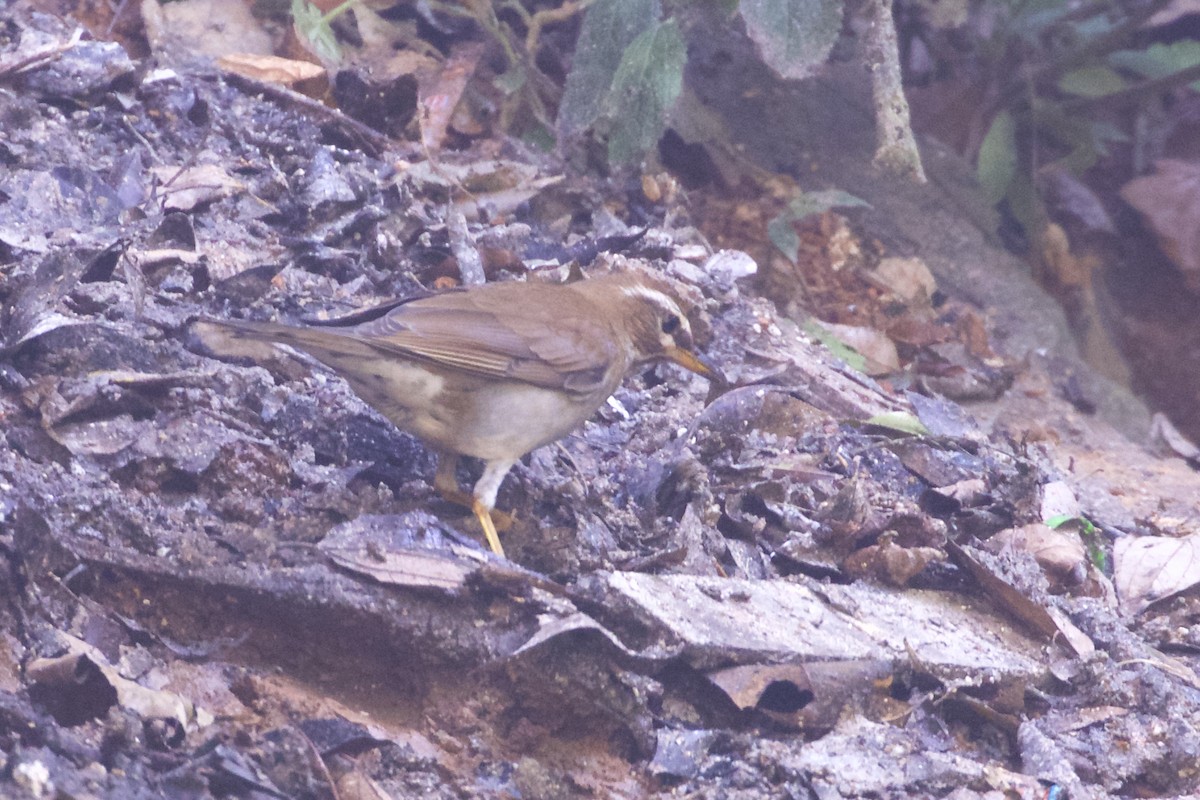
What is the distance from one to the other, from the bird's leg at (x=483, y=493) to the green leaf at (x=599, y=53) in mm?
2216

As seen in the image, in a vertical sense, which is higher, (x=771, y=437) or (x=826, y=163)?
(x=826, y=163)

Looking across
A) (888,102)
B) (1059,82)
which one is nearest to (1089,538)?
(888,102)

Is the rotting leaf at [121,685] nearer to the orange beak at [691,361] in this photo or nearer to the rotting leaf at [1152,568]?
the orange beak at [691,361]

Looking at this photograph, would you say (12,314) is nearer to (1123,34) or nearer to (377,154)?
(377,154)

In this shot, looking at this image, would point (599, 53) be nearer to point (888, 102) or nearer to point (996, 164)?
point (888, 102)

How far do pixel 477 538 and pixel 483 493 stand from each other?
0.16 meters

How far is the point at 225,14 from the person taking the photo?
6.20m

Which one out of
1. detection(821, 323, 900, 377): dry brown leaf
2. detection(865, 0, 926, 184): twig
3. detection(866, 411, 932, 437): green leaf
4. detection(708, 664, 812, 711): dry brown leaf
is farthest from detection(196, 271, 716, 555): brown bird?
detection(821, 323, 900, 377): dry brown leaf

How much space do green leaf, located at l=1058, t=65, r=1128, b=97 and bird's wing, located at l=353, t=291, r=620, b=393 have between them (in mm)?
5584

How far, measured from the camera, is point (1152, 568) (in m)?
4.47

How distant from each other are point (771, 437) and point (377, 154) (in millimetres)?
2286

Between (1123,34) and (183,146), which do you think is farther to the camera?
(1123,34)

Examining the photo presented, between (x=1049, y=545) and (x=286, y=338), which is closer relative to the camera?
(x=286, y=338)

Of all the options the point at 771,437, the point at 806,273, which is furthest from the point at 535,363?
the point at 806,273
